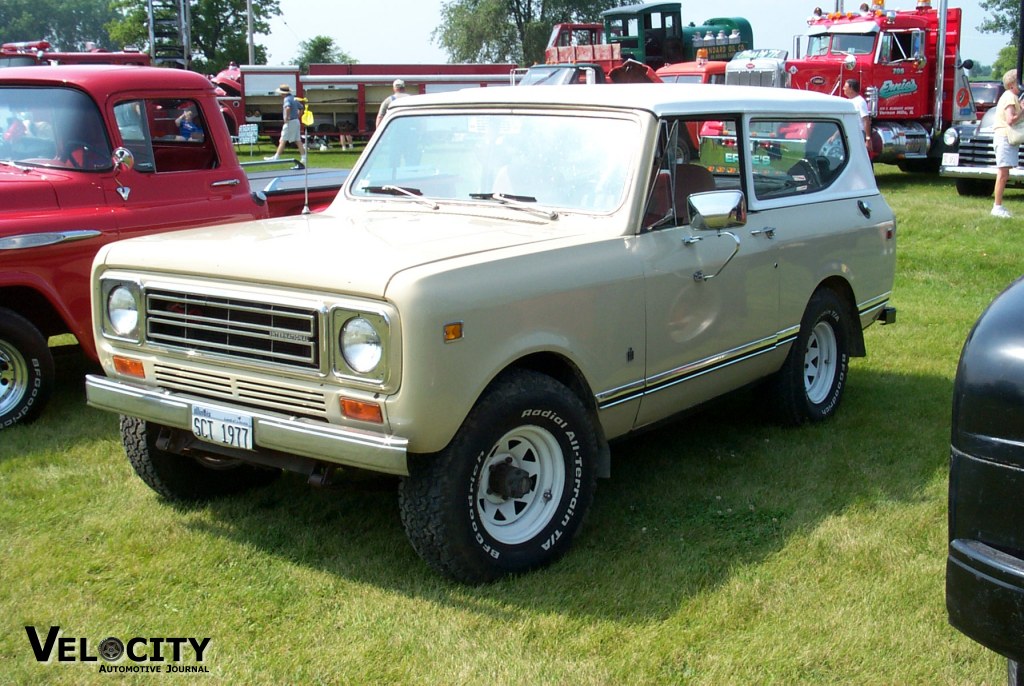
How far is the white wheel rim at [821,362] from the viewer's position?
19.8 ft

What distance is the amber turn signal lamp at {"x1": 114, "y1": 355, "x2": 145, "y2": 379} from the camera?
4242mm

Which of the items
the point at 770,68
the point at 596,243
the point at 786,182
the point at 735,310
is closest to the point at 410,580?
the point at 596,243

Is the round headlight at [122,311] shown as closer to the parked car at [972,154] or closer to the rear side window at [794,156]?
the rear side window at [794,156]

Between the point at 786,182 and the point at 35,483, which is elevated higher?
the point at 786,182

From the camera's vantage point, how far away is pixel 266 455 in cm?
399

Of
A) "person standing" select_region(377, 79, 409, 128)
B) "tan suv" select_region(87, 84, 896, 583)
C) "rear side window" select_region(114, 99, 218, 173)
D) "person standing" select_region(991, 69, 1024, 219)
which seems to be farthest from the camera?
"person standing" select_region(991, 69, 1024, 219)

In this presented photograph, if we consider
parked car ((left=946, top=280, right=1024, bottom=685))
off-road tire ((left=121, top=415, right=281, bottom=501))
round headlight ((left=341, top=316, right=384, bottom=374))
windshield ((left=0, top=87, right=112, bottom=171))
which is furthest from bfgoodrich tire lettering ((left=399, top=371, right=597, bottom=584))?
windshield ((left=0, top=87, right=112, bottom=171))

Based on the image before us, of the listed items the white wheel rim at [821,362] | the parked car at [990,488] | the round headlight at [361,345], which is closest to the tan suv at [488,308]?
the round headlight at [361,345]

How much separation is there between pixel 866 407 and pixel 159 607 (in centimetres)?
437

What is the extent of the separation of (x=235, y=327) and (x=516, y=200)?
1.48 m

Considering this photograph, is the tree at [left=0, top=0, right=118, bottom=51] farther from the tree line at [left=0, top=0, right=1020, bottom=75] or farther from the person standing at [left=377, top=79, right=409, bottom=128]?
the person standing at [left=377, top=79, right=409, bottom=128]

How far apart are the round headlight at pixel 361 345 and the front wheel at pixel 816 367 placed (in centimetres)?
291

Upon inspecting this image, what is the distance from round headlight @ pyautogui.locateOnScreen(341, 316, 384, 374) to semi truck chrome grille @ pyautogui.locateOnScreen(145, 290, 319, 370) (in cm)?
12

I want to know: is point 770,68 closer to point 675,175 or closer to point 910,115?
point 910,115
